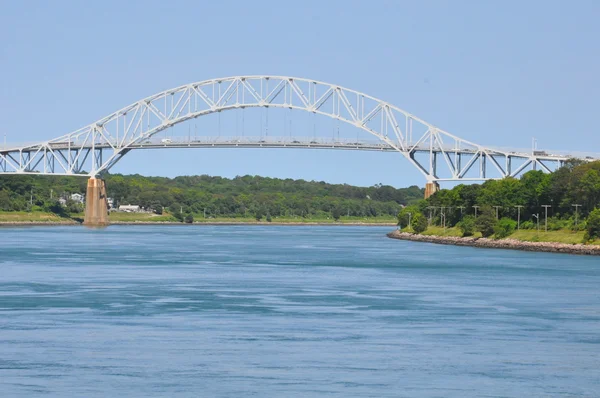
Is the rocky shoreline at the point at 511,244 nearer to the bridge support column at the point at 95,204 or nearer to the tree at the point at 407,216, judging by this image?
the tree at the point at 407,216

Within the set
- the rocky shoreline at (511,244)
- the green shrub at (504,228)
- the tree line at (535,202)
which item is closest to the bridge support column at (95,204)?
the rocky shoreline at (511,244)

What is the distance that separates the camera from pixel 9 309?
39125mm

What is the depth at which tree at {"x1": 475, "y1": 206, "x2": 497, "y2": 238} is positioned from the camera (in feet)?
334

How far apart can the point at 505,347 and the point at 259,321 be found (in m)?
8.33

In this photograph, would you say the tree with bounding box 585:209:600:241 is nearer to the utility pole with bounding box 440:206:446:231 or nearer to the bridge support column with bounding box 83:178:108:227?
the utility pole with bounding box 440:206:446:231

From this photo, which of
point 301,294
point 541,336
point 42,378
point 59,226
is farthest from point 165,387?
point 59,226

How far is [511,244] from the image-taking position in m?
95.4

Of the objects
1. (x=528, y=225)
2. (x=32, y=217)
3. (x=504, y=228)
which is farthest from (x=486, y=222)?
(x=32, y=217)

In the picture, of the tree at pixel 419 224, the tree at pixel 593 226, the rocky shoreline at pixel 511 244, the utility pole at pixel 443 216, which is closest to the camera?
the tree at pixel 593 226

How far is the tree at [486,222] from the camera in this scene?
334 ft

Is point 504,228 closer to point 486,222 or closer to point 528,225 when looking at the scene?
point 528,225

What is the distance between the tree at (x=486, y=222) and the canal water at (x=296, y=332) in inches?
1572

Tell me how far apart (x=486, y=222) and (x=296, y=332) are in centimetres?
6996

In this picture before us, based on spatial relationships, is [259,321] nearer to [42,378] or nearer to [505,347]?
[505,347]
